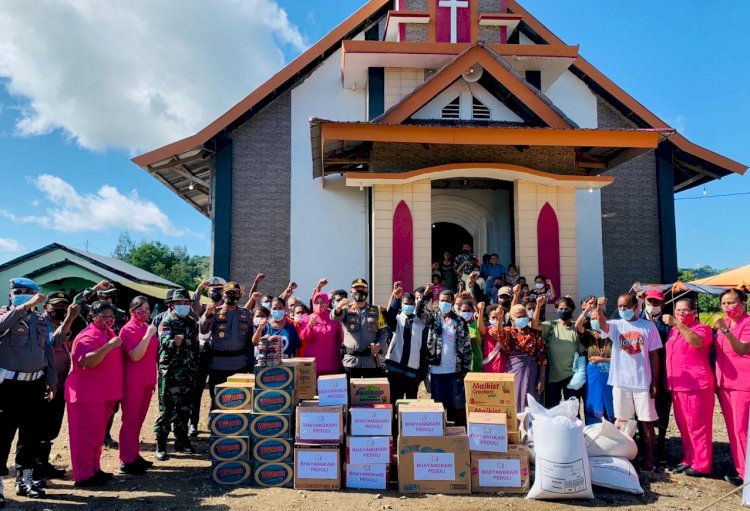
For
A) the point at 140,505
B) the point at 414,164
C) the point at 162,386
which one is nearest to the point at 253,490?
the point at 140,505

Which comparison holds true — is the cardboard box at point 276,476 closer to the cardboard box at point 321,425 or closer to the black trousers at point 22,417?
the cardboard box at point 321,425

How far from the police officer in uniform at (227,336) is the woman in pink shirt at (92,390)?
1.42m

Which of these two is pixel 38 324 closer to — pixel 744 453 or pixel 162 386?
pixel 162 386

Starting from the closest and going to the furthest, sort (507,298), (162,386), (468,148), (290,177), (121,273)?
(162,386)
(507,298)
(468,148)
(290,177)
(121,273)

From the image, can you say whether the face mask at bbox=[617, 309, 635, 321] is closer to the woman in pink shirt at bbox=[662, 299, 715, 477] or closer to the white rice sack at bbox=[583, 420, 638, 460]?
the woman in pink shirt at bbox=[662, 299, 715, 477]

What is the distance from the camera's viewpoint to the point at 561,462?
15.7 feet

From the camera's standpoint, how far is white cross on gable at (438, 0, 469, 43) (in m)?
12.7

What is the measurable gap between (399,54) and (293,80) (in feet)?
8.91

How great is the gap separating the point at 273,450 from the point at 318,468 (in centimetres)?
46

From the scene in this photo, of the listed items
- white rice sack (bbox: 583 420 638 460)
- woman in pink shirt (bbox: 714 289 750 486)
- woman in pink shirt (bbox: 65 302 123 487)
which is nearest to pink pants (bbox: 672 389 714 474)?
woman in pink shirt (bbox: 714 289 750 486)

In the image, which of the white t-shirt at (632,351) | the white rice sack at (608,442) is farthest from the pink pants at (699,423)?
the white rice sack at (608,442)

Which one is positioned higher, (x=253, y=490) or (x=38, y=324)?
(x=38, y=324)

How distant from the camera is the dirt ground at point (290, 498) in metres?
4.67

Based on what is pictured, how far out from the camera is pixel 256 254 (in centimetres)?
1285
